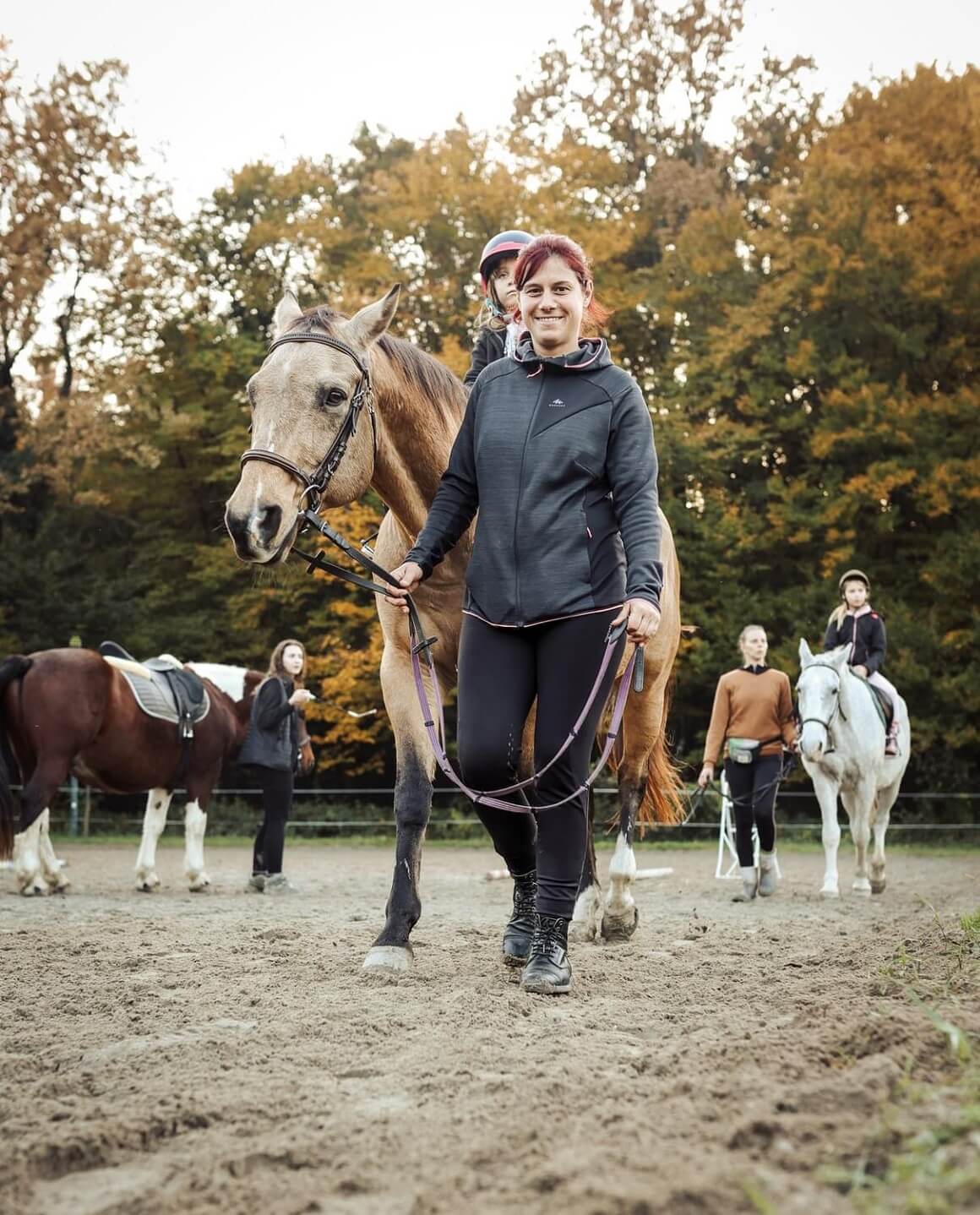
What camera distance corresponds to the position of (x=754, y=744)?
10.7 metres

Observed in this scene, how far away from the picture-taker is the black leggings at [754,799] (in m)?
10.5

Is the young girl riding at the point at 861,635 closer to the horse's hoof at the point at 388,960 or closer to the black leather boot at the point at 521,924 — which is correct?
the black leather boot at the point at 521,924

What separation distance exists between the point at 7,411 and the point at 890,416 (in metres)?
16.2

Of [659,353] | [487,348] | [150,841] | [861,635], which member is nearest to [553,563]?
[487,348]

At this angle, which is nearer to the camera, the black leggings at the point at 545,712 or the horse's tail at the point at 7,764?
the black leggings at the point at 545,712

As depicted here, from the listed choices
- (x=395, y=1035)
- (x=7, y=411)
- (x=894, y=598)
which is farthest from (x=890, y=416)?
(x=395, y=1035)

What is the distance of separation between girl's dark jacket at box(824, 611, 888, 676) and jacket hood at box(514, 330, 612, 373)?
707cm

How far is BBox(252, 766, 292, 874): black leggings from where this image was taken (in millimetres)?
10961

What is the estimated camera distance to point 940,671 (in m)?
21.2

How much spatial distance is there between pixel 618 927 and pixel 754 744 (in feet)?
15.5

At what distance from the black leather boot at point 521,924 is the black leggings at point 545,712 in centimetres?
62

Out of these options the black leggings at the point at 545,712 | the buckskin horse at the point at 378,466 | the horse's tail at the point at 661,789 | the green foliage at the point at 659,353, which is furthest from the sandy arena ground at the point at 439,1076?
the green foliage at the point at 659,353

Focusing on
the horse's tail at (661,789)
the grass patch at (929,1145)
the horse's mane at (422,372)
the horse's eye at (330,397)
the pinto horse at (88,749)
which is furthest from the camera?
the pinto horse at (88,749)

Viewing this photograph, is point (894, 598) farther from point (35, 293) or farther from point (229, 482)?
point (35, 293)
